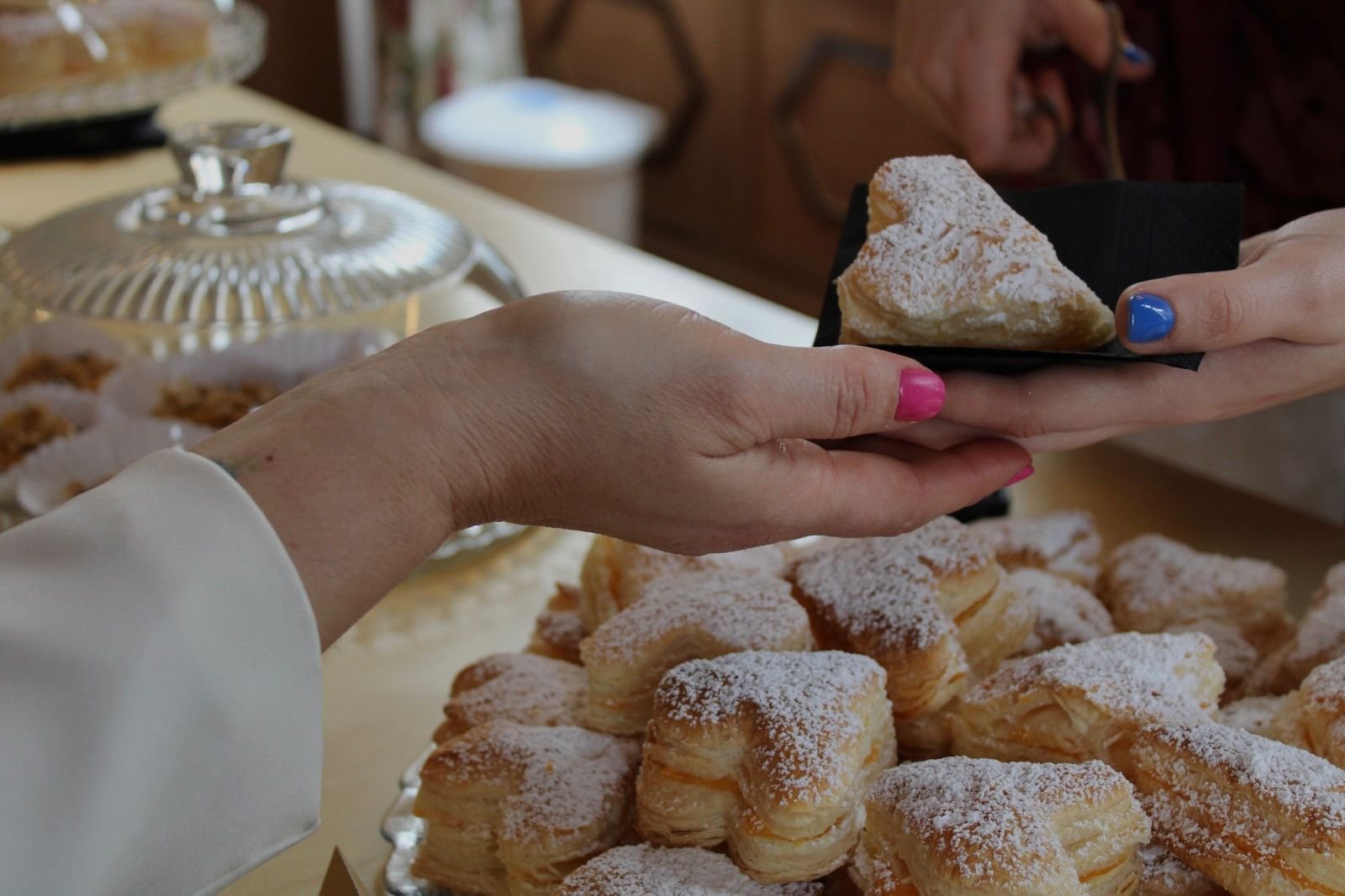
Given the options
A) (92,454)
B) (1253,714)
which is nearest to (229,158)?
(92,454)

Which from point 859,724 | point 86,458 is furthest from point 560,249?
point 859,724

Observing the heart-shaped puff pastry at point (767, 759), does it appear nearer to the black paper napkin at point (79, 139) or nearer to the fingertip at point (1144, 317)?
the fingertip at point (1144, 317)

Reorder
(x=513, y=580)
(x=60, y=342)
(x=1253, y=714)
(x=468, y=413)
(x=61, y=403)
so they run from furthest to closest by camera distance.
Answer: (x=60, y=342)
(x=61, y=403)
(x=513, y=580)
(x=1253, y=714)
(x=468, y=413)

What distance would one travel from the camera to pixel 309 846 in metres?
1.07

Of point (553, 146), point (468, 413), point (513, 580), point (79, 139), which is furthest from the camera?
point (553, 146)

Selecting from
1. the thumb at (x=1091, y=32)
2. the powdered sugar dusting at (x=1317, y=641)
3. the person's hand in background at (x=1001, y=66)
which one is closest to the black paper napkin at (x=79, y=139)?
the person's hand in background at (x=1001, y=66)

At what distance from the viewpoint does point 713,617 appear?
101 centimetres

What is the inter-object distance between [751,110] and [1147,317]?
4154mm

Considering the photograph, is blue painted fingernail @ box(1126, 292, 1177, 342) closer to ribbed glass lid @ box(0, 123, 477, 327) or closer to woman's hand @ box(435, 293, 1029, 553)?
woman's hand @ box(435, 293, 1029, 553)

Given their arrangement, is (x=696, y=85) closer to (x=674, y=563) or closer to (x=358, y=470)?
(x=674, y=563)

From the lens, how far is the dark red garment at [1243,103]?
1.75 meters

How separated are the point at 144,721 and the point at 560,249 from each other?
1550 mm

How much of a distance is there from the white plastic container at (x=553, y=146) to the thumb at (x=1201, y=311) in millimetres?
3441

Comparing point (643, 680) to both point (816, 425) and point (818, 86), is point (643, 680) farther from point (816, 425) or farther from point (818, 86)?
point (818, 86)
